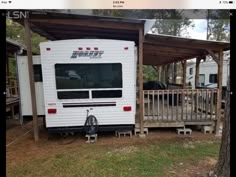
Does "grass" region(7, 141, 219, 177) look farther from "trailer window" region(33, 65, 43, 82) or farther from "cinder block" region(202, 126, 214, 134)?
"trailer window" region(33, 65, 43, 82)

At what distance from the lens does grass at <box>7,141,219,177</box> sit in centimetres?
354

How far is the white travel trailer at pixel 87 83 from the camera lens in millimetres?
5312

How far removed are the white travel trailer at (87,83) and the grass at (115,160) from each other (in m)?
0.88

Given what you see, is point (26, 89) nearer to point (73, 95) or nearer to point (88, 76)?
point (73, 95)

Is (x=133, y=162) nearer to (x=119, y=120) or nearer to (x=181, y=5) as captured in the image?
(x=119, y=120)

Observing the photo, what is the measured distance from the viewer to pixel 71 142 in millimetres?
5418

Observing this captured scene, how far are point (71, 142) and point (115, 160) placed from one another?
181 cm

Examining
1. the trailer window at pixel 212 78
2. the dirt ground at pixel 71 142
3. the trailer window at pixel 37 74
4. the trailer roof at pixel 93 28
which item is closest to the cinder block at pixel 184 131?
the dirt ground at pixel 71 142

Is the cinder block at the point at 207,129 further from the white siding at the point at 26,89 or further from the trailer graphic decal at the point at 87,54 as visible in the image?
the white siding at the point at 26,89

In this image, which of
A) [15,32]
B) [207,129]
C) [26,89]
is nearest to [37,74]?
[26,89]

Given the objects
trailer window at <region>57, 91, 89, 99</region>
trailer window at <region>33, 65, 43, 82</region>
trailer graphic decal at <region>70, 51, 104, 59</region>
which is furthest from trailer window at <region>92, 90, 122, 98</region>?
trailer window at <region>33, 65, 43, 82</region>

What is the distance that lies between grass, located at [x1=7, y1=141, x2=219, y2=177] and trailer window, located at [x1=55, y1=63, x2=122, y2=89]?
158 centimetres
